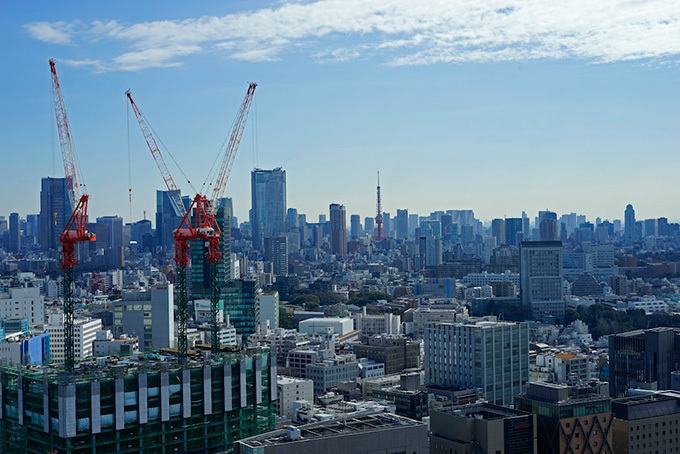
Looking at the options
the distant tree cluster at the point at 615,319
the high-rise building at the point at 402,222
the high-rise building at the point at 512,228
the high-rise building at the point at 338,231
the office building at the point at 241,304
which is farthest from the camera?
the high-rise building at the point at 402,222

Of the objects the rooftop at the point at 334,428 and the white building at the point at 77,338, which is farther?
the white building at the point at 77,338

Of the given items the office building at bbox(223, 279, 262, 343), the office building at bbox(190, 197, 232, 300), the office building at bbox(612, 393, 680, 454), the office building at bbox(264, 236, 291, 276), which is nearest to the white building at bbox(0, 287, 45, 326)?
the office building at bbox(190, 197, 232, 300)

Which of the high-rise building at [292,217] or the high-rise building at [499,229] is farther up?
the high-rise building at [292,217]

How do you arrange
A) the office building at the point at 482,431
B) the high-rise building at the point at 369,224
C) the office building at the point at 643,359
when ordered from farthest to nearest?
the high-rise building at the point at 369,224 → the office building at the point at 643,359 → the office building at the point at 482,431

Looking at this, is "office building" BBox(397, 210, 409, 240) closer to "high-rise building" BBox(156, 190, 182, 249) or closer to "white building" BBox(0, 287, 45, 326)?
"high-rise building" BBox(156, 190, 182, 249)

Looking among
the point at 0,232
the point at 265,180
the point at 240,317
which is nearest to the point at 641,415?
the point at 240,317

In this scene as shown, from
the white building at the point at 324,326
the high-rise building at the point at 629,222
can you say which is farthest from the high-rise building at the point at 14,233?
the high-rise building at the point at 629,222

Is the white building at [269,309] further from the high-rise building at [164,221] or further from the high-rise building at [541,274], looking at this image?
the high-rise building at [164,221]
